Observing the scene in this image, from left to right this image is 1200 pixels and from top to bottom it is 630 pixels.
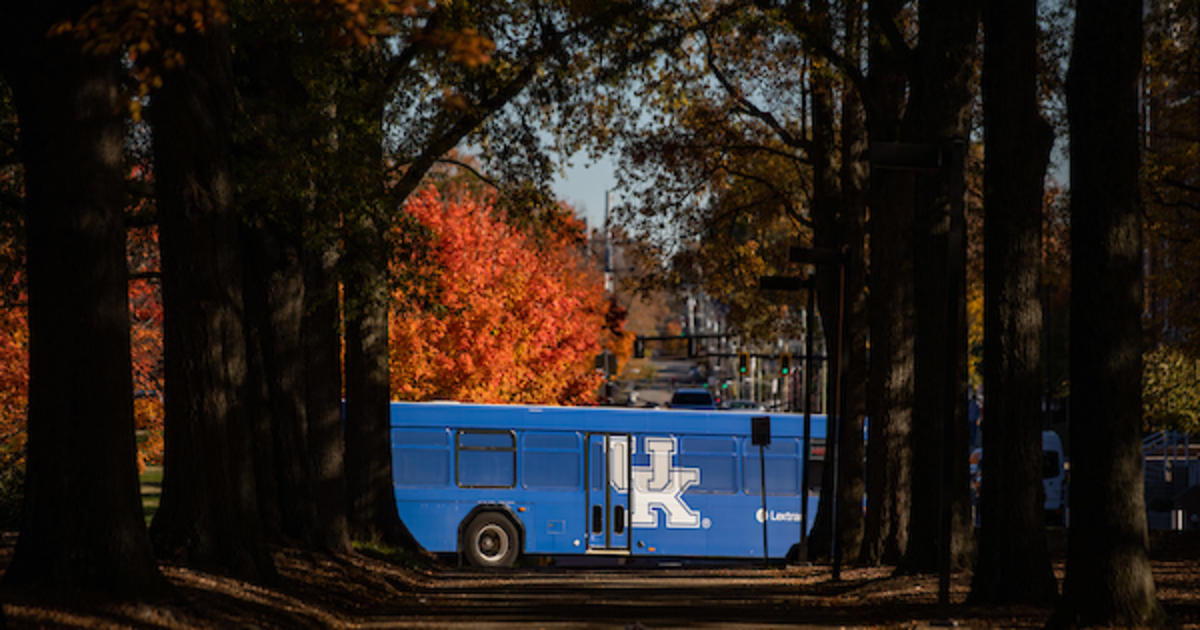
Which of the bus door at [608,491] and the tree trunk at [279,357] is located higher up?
the tree trunk at [279,357]

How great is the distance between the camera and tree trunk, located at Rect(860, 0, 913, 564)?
67.8ft

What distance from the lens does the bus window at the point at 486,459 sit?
30828mm

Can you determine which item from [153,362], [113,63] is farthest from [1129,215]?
[153,362]

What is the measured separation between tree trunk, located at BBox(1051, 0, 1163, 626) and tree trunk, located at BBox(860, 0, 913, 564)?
28.9 ft

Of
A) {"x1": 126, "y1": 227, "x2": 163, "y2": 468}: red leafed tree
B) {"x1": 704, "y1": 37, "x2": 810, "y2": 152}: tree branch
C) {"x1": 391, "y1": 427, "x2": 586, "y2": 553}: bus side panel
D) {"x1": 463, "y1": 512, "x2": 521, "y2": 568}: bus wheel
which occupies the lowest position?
{"x1": 463, "y1": 512, "x2": 521, "y2": 568}: bus wheel

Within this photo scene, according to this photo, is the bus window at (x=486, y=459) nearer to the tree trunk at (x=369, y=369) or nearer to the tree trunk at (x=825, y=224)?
the tree trunk at (x=369, y=369)

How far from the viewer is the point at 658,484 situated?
3114 centimetres

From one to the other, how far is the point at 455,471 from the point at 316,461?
9784 millimetres

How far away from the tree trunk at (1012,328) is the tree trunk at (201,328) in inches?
273

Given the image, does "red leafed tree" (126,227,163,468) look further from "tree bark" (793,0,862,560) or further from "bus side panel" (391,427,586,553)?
"tree bark" (793,0,862,560)

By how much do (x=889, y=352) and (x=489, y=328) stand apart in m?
27.0

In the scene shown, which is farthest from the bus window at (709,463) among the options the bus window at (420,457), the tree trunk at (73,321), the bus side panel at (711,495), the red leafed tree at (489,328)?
the tree trunk at (73,321)

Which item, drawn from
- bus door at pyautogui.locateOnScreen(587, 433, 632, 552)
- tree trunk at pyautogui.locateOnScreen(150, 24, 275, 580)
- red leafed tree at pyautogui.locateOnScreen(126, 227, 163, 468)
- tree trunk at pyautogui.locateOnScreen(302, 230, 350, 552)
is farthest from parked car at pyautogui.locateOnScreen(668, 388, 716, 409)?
tree trunk at pyautogui.locateOnScreen(150, 24, 275, 580)

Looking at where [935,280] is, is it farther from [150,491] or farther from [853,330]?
[150,491]
